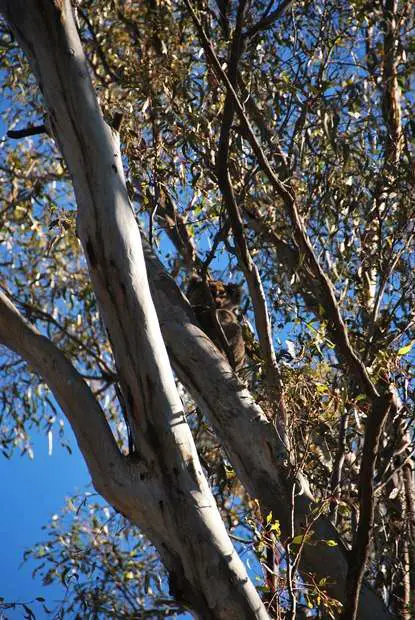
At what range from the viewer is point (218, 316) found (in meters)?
3.34

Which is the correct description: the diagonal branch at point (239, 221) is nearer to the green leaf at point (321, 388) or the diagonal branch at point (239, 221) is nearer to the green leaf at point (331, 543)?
the green leaf at point (321, 388)

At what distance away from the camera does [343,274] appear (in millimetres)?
3896

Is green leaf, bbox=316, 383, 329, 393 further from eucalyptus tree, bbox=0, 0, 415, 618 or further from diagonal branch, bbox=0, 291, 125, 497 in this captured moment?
diagonal branch, bbox=0, 291, 125, 497

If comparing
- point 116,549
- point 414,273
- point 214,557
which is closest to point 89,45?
point 414,273

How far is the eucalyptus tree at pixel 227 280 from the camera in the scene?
2178 millimetres

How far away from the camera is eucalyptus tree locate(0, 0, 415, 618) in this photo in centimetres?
218

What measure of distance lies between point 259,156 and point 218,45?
150cm

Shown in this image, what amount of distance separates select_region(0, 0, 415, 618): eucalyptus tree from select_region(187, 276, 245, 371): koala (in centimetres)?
7

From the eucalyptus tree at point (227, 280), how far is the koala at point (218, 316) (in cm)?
7

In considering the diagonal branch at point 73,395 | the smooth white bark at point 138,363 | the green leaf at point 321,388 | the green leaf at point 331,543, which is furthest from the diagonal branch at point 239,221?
the diagonal branch at point 73,395

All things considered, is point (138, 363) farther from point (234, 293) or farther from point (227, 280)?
point (227, 280)

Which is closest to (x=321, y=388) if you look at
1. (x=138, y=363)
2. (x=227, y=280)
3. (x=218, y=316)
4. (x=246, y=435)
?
(x=246, y=435)

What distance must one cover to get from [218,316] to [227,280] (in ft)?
3.44

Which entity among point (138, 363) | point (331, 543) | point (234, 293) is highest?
point (234, 293)
